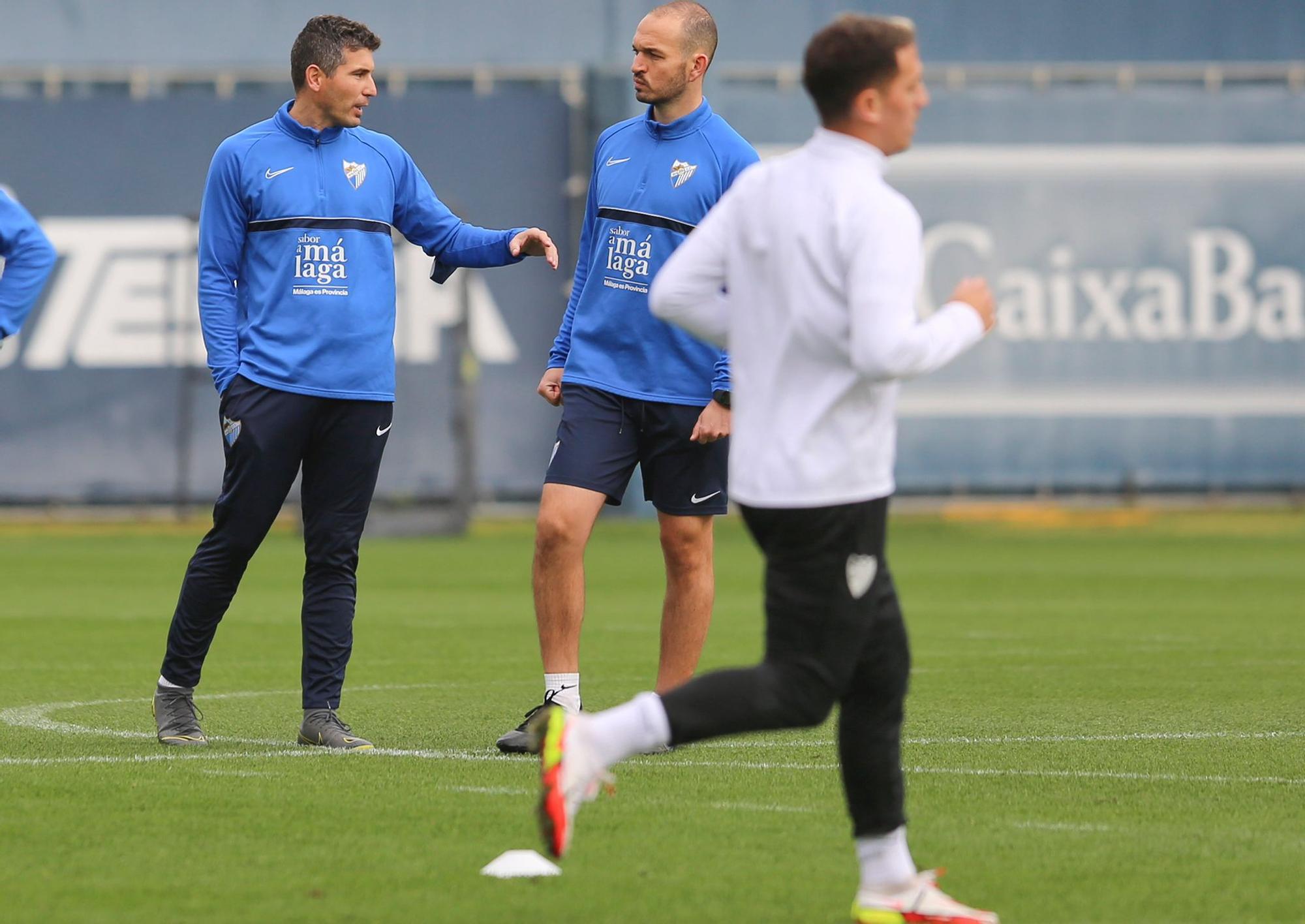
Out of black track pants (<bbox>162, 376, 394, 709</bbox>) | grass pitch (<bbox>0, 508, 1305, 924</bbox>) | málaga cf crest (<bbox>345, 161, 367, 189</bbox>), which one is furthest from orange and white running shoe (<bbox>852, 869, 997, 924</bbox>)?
málaga cf crest (<bbox>345, 161, 367, 189</bbox>)

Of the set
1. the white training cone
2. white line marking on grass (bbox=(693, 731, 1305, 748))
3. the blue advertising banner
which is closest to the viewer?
the white training cone

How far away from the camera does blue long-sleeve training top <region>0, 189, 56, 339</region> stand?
20.4 ft

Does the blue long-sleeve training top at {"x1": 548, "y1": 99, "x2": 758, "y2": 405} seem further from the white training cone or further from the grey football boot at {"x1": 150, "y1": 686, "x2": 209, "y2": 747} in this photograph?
the white training cone

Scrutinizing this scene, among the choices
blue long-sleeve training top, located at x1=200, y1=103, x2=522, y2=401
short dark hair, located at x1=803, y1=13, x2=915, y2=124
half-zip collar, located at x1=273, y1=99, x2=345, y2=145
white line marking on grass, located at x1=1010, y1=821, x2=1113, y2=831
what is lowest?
white line marking on grass, located at x1=1010, y1=821, x2=1113, y2=831

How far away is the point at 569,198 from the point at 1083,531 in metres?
6.74

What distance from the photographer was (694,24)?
22.5ft

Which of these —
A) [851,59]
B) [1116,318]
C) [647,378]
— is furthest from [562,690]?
[1116,318]

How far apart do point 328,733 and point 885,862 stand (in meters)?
2.90

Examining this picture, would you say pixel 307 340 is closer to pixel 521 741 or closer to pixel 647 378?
pixel 647 378

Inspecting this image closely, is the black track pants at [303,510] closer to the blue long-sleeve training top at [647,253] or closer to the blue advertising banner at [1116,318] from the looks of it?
the blue long-sleeve training top at [647,253]

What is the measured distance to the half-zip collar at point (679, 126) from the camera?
7.00 meters

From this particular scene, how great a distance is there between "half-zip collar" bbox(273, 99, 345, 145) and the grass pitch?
1.93 metres

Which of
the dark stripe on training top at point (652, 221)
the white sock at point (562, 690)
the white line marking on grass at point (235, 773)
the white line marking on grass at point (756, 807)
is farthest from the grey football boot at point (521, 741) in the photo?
the dark stripe on training top at point (652, 221)

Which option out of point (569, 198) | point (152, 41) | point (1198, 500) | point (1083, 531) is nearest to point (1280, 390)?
point (1198, 500)
